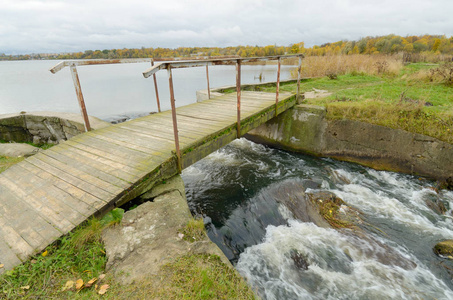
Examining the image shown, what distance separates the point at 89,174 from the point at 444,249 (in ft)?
17.5

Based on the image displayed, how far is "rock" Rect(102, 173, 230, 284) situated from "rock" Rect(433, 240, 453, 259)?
12.0 feet

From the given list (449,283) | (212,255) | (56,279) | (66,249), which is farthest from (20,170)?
(449,283)

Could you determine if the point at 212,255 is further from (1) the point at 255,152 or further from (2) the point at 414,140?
(2) the point at 414,140

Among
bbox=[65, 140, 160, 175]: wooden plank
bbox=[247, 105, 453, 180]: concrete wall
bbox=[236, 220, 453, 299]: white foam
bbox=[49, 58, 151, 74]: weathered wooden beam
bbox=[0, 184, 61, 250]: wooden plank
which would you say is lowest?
bbox=[236, 220, 453, 299]: white foam

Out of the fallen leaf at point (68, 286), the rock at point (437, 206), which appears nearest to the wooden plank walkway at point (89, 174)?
the fallen leaf at point (68, 286)

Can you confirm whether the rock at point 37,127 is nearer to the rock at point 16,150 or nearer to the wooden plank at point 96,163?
the rock at point 16,150

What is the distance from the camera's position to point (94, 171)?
121 inches

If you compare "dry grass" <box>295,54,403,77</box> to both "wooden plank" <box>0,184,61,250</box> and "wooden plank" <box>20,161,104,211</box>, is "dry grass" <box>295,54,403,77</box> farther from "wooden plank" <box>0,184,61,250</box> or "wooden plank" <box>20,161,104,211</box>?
"wooden plank" <box>0,184,61,250</box>

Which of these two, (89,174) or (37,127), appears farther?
(37,127)

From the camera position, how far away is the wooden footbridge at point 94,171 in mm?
2270

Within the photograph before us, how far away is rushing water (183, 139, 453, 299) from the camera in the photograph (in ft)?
9.62

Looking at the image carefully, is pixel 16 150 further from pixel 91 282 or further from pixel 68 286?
pixel 91 282

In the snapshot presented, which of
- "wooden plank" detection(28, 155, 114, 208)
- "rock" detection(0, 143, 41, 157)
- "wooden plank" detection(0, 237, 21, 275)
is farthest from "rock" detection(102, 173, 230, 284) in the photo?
"rock" detection(0, 143, 41, 157)

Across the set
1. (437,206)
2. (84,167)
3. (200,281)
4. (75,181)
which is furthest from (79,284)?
(437,206)
